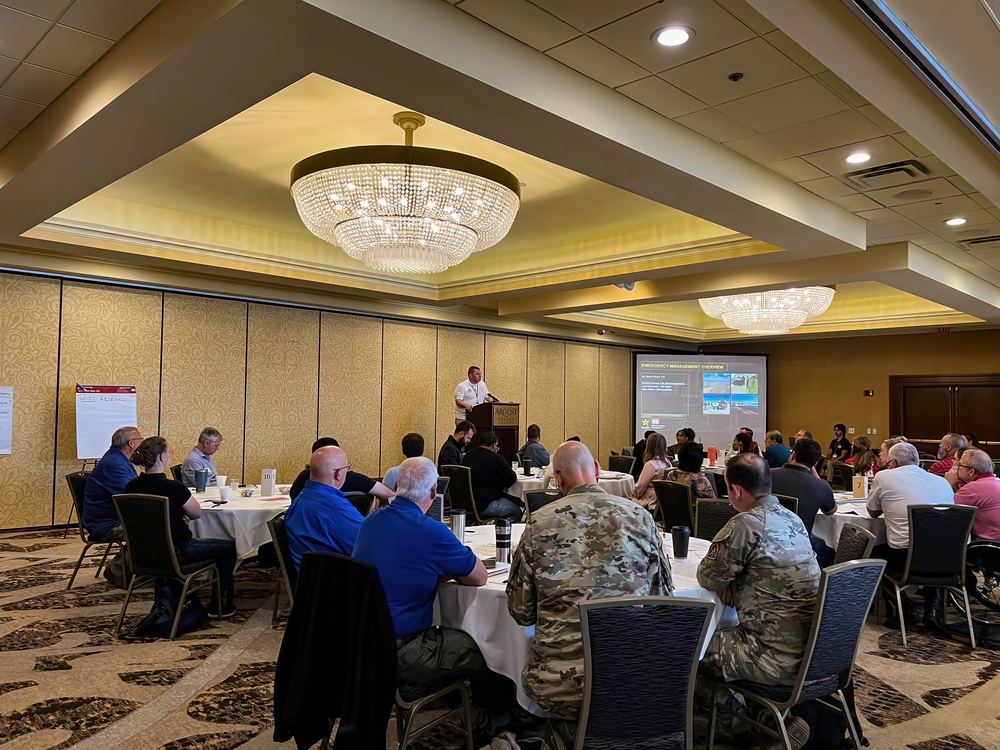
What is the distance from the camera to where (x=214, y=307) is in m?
9.77

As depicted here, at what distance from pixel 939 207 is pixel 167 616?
275 inches

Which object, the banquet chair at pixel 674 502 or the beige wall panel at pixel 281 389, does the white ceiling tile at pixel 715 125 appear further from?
the beige wall panel at pixel 281 389

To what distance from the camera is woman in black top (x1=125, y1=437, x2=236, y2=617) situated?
4879mm

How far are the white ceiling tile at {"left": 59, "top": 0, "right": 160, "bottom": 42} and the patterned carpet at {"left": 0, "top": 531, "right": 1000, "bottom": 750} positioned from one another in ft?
11.5

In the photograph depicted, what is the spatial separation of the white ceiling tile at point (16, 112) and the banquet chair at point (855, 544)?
18.2 ft

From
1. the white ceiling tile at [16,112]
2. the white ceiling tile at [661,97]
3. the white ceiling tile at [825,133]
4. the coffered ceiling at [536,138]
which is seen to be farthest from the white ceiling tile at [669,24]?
the white ceiling tile at [16,112]

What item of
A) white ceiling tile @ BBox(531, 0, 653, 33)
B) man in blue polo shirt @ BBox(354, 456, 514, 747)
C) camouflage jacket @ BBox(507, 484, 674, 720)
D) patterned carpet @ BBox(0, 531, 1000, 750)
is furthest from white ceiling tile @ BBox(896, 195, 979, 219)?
man in blue polo shirt @ BBox(354, 456, 514, 747)

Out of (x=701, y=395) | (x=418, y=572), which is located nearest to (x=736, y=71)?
(x=418, y=572)

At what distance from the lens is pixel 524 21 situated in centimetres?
358

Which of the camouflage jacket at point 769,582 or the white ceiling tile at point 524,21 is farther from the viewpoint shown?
the white ceiling tile at point 524,21

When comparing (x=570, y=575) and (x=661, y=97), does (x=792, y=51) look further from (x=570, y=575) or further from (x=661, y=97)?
(x=570, y=575)

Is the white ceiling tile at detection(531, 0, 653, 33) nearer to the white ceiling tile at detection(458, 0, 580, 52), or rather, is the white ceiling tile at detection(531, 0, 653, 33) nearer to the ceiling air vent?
the white ceiling tile at detection(458, 0, 580, 52)

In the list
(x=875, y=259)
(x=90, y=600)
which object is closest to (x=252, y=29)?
(x=90, y=600)

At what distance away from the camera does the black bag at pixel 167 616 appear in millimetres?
4844
